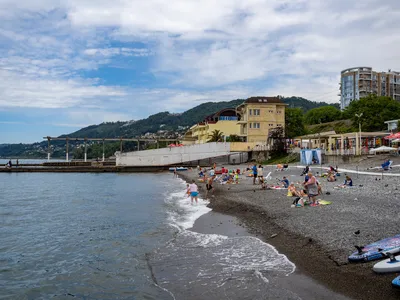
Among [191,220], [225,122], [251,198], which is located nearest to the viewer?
[191,220]

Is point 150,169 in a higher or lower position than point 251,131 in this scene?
lower

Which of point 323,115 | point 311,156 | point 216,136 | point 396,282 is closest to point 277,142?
point 311,156

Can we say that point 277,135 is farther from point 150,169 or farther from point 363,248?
point 363,248

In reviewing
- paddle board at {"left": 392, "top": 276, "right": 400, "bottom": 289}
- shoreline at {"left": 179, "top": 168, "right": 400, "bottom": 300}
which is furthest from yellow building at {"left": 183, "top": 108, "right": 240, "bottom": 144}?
paddle board at {"left": 392, "top": 276, "right": 400, "bottom": 289}

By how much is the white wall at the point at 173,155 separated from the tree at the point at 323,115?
55.4 m

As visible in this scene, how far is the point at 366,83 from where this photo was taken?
118625 millimetres

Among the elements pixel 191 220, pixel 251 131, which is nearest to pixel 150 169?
pixel 251 131

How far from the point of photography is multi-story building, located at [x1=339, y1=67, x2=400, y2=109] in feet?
389

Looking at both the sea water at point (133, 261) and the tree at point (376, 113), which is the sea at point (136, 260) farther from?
the tree at point (376, 113)

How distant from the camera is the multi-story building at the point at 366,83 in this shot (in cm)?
11844

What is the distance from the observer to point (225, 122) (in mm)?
76438

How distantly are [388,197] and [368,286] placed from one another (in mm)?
10028

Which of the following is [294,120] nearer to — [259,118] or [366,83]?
[259,118]

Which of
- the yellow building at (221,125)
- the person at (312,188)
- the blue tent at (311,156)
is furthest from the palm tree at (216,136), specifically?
the person at (312,188)
